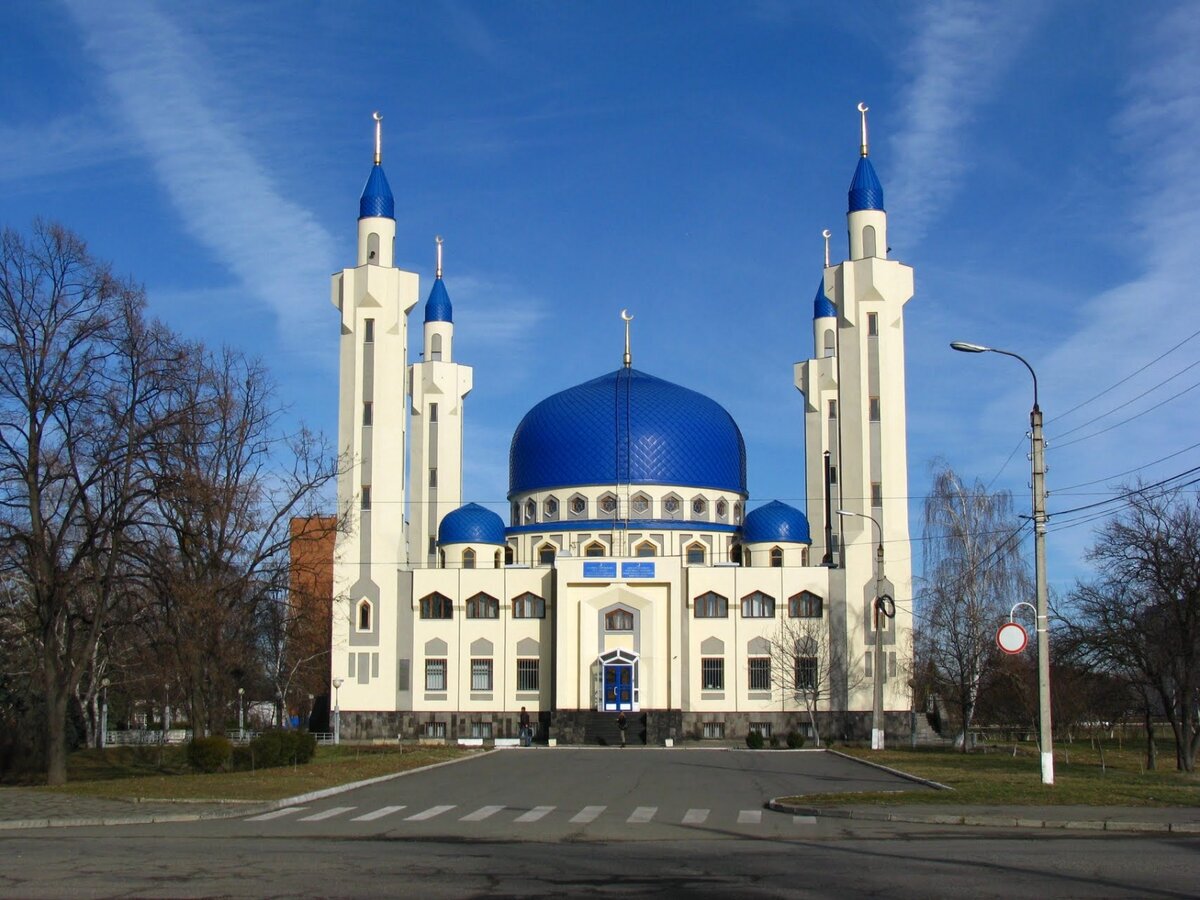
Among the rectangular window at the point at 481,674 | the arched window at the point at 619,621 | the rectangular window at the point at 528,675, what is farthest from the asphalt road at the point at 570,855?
the rectangular window at the point at 528,675

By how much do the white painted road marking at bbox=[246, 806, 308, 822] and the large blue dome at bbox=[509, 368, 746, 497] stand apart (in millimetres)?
42851

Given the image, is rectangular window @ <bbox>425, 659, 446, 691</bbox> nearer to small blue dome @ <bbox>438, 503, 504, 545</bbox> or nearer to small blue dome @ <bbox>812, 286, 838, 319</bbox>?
small blue dome @ <bbox>438, 503, 504, 545</bbox>

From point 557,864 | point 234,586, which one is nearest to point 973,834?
point 557,864

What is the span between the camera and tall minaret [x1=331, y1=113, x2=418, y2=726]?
59094 mm

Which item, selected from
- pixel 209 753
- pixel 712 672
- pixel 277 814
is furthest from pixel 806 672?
pixel 277 814

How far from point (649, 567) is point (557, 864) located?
44804 millimetres

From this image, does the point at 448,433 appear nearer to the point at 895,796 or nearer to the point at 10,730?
the point at 10,730

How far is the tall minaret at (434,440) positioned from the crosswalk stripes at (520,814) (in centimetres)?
4410

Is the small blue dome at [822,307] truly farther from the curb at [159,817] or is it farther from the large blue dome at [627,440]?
the curb at [159,817]

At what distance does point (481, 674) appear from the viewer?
199 feet

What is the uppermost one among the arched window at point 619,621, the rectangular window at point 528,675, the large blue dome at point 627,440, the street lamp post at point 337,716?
the large blue dome at point 627,440

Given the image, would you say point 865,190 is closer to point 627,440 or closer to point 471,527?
point 627,440

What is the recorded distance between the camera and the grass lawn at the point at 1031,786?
71.2ft

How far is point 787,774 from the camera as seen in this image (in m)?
32.0
